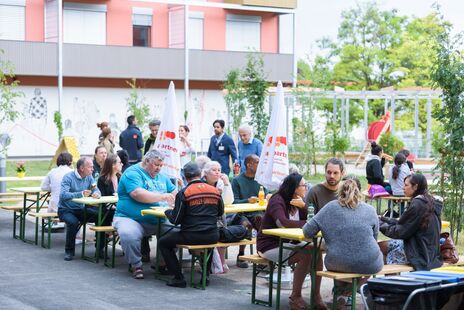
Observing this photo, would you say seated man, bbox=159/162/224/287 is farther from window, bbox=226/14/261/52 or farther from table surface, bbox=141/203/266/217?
window, bbox=226/14/261/52

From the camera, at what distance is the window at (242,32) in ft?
156

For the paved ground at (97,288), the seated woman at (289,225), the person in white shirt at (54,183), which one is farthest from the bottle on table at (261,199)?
the person in white shirt at (54,183)

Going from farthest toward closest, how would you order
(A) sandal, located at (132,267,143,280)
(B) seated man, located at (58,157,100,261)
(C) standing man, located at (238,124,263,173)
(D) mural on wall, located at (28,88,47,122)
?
(D) mural on wall, located at (28,88,47,122), (C) standing man, located at (238,124,263,173), (B) seated man, located at (58,157,100,261), (A) sandal, located at (132,267,143,280)

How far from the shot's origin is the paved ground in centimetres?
1011

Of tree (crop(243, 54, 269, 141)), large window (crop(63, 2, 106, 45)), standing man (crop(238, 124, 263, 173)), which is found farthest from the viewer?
large window (crop(63, 2, 106, 45))

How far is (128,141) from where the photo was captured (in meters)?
21.1

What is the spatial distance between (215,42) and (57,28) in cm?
912

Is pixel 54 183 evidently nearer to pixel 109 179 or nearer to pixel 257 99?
pixel 109 179

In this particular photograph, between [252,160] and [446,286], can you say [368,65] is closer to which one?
[252,160]

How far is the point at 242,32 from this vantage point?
47.9 metres

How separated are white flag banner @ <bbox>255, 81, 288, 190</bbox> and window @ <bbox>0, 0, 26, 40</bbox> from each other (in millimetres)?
30244

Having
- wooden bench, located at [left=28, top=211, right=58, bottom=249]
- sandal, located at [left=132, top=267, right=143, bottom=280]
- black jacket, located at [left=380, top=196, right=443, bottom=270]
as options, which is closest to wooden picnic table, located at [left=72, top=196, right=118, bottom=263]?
wooden bench, located at [left=28, top=211, right=58, bottom=249]

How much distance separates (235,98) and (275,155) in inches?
614

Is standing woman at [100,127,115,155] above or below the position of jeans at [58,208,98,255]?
above
